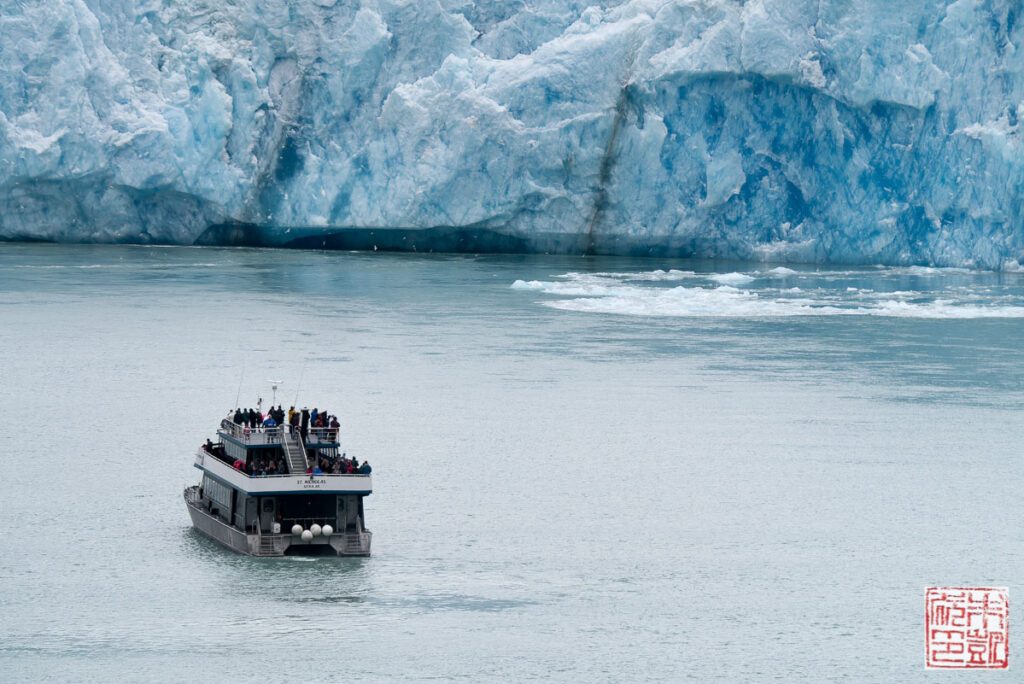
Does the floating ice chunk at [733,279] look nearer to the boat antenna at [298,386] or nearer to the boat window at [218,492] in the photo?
the boat antenna at [298,386]

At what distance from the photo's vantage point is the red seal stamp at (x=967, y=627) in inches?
527

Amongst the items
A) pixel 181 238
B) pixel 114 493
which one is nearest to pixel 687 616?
pixel 114 493

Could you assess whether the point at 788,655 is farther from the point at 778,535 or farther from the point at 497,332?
the point at 497,332

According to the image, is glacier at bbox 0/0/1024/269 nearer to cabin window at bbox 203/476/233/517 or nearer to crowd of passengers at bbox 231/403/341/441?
crowd of passengers at bbox 231/403/341/441

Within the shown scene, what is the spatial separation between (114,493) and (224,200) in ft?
95.5

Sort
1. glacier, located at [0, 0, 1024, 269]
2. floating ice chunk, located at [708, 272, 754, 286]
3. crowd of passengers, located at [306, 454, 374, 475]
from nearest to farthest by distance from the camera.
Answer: crowd of passengers, located at [306, 454, 374, 475]
floating ice chunk, located at [708, 272, 754, 286]
glacier, located at [0, 0, 1024, 269]

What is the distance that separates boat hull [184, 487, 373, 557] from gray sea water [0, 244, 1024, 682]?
0.22 meters

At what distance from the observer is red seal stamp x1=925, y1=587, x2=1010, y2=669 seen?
1340 centimetres

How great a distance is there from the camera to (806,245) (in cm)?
4556

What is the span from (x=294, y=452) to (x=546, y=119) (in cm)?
2892

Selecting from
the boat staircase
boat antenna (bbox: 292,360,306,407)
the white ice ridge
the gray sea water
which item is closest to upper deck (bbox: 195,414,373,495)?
the boat staircase

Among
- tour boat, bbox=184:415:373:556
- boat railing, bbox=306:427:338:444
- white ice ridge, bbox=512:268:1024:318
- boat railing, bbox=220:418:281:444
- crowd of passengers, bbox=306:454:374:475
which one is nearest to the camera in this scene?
tour boat, bbox=184:415:373:556

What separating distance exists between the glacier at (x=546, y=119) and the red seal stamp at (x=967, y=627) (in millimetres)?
29551

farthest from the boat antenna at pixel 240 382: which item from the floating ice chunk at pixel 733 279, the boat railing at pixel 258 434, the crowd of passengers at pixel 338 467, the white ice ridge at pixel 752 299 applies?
the floating ice chunk at pixel 733 279
